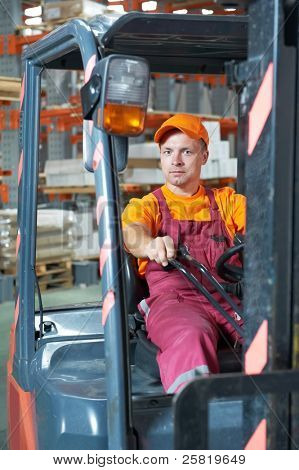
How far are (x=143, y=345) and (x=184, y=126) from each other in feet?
2.98

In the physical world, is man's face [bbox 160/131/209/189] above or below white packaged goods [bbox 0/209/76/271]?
above

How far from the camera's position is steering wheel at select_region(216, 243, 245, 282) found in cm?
216

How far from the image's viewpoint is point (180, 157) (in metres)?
2.77

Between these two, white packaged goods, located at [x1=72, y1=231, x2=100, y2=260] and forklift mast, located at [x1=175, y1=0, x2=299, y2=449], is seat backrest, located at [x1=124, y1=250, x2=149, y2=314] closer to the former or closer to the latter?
forklift mast, located at [x1=175, y1=0, x2=299, y2=449]

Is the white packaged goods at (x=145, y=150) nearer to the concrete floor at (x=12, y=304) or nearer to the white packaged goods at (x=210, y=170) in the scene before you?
the white packaged goods at (x=210, y=170)

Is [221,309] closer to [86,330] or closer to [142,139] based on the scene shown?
[86,330]

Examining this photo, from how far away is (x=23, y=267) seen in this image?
263 cm

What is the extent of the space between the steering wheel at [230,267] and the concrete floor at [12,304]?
218cm

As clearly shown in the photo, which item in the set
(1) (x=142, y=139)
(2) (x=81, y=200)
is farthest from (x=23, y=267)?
(1) (x=142, y=139)

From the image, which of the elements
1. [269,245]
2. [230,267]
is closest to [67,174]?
[230,267]

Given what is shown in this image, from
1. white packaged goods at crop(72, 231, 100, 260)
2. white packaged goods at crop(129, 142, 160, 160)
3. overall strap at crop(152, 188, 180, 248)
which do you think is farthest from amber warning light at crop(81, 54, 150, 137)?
white packaged goods at crop(72, 231, 100, 260)

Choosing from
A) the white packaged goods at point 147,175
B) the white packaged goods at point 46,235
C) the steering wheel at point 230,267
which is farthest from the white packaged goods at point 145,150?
the steering wheel at point 230,267

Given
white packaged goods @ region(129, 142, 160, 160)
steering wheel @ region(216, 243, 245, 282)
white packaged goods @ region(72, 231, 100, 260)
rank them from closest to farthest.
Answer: steering wheel @ region(216, 243, 245, 282), white packaged goods @ region(129, 142, 160, 160), white packaged goods @ region(72, 231, 100, 260)

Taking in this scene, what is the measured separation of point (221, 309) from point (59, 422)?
2.19ft
